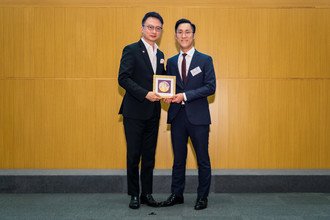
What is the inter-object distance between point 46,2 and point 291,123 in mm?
3067

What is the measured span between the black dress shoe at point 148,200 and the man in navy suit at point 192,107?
0.24 feet

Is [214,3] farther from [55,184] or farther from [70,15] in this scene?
[55,184]

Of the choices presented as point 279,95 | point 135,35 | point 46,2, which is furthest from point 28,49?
point 279,95

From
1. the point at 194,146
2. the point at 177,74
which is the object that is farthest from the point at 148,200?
the point at 177,74

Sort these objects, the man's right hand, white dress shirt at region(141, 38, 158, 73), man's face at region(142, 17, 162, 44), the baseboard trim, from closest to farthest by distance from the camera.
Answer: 1. the man's right hand
2. man's face at region(142, 17, 162, 44)
3. white dress shirt at region(141, 38, 158, 73)
4. the baseboard trim

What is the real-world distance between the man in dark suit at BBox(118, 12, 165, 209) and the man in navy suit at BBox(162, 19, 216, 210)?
0.56ft

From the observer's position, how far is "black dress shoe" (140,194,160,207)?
3555mm

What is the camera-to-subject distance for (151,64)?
3.52 meters

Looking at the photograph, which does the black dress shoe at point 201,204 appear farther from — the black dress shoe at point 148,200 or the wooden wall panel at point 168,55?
the wooden wall panel at point 168,55

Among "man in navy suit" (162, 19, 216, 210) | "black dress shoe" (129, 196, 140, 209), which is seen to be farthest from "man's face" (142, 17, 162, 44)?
"black dress shoe" (129, 196, 140, 209)

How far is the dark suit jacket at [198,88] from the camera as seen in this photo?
3442mm

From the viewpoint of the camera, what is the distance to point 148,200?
11.8ft

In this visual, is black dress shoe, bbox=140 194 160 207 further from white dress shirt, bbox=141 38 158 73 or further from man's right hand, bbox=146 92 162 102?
white dress shirt, bbox=141 38 158 73

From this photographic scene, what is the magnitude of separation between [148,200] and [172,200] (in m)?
0.21
